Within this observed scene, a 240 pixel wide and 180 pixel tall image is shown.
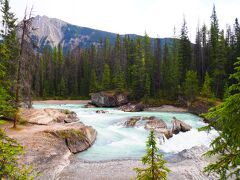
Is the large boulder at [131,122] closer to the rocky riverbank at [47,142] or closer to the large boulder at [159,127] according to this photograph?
the large boulder at [159,127]

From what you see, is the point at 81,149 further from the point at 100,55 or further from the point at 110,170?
the point at 100,55

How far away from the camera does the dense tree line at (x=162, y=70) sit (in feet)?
162

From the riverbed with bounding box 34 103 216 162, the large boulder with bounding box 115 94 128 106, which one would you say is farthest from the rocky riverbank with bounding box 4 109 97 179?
the large boulder with bounding box 115 94 128 106

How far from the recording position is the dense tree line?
49.5 m

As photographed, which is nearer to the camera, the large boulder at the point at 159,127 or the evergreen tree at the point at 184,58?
the large boulder at the point at 159,127

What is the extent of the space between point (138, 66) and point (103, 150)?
A: 150ft

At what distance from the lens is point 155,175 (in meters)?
7.78

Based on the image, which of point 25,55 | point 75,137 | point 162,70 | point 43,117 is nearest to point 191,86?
point 162,70

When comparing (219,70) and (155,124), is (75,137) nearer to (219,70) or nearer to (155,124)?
(155,124)

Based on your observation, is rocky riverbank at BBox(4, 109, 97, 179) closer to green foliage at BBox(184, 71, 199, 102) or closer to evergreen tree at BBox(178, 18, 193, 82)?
green foliage at BBox(184, 71, 199, 102)

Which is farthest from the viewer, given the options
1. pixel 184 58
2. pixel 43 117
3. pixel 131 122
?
pixel 184 58

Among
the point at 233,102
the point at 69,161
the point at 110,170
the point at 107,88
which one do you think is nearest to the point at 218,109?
the point at 233,102

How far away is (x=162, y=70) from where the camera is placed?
64.4m

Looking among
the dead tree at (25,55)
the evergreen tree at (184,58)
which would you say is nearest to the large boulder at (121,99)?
the evergreen tree at (184,58)
